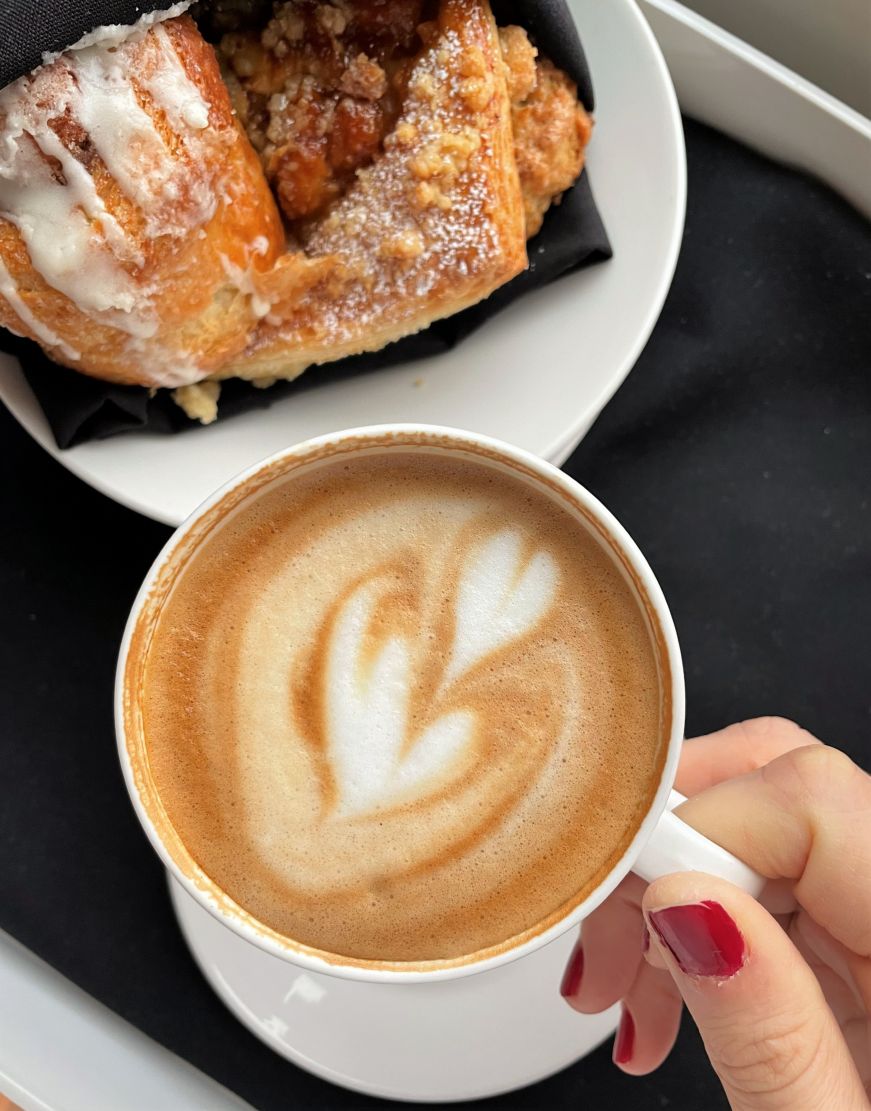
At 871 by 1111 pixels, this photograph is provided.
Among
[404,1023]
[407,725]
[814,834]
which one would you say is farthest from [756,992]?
[404,1023]

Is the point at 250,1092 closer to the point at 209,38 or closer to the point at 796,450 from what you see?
the point at 796,450

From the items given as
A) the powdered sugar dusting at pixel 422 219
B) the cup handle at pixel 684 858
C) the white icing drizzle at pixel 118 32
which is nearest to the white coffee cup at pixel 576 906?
the cup handle at pixel 684 858

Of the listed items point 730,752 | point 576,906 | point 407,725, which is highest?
point 407,725

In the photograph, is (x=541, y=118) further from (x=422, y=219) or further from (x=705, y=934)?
(x=705, y=934)

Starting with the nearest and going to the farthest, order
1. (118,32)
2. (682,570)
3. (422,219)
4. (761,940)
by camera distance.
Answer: (761,940) → (118,32) → (422,219) → (682,570)

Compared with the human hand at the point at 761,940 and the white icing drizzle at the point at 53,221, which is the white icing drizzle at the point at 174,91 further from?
the human hand at the point at 761,940

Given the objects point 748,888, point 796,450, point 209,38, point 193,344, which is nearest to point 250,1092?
point 748,888

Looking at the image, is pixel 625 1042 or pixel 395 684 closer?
pixel 395 684
